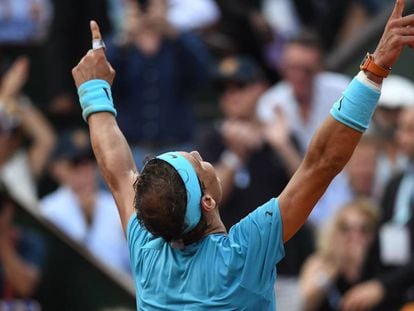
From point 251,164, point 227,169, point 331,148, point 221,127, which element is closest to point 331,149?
point 331,148

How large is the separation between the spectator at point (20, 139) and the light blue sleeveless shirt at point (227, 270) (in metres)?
5.96

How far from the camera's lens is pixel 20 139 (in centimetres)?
1112

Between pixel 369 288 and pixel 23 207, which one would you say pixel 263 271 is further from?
pixel 23 207

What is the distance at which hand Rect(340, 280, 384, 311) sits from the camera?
858 centimetres

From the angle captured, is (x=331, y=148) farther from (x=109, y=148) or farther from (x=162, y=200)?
(x=109, y=148)

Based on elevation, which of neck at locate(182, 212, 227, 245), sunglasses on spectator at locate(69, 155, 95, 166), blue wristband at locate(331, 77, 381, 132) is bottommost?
sunglasses on spectator at locate(69, 155, 95, 166)

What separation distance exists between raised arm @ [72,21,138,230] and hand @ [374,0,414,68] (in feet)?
4.03

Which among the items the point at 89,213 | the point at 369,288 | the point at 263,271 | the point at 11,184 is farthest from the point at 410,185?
the point at 263,271

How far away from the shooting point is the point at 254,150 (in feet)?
31.0

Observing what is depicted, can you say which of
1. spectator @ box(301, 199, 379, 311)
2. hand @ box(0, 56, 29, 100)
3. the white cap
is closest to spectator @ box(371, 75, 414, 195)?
the white cap

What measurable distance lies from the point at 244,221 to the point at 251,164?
15.0ft

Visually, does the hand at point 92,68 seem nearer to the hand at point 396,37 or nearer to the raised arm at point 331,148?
the raised arm at point 331,148

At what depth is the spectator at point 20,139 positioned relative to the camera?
35.9 ft

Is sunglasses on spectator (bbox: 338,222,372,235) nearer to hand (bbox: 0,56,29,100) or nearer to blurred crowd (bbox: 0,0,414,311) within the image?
blurred crowd (bbox: 0,0,414,311)
